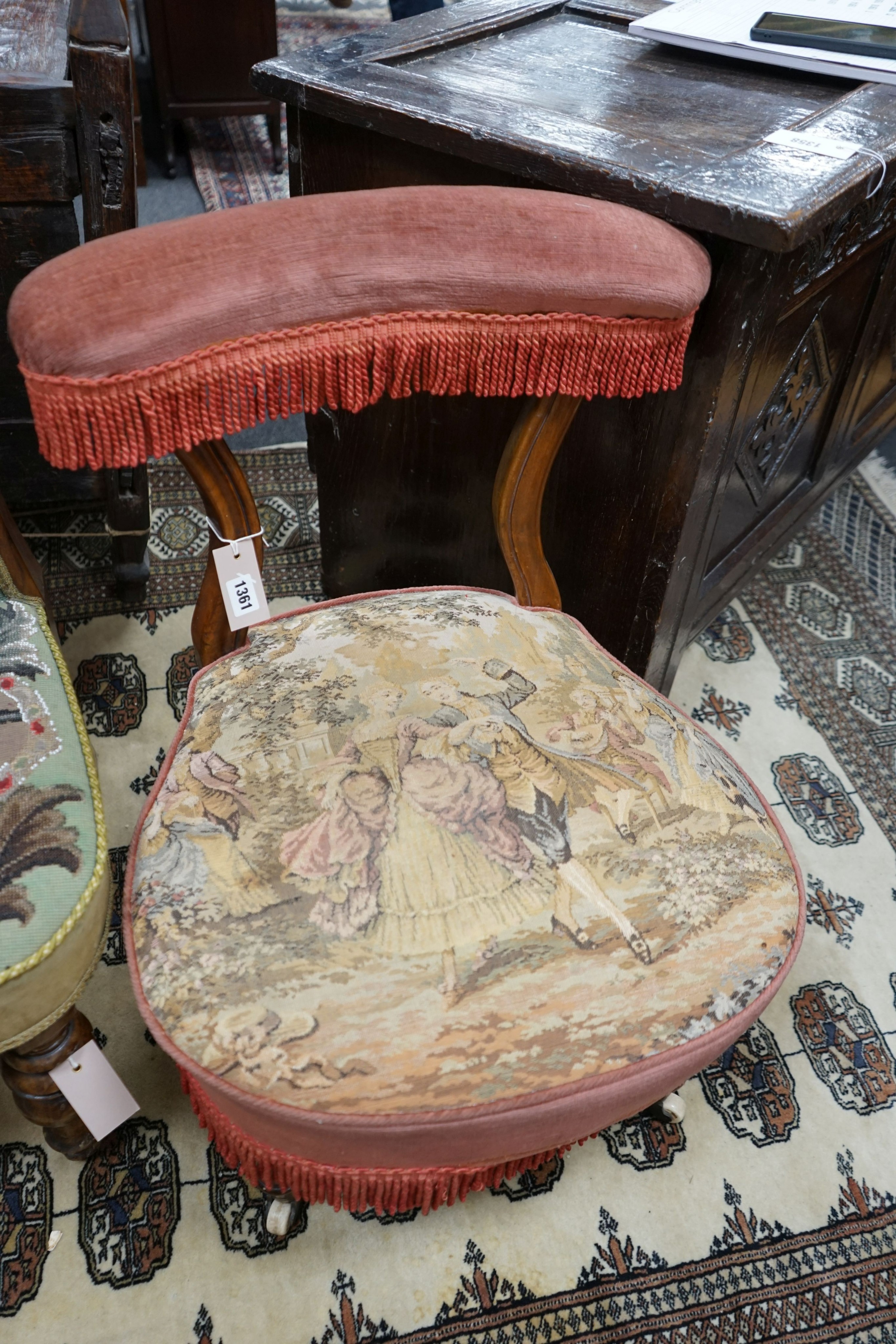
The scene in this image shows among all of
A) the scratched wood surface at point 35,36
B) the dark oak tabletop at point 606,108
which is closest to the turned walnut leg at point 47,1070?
the dark oak tabletop at point 606,108

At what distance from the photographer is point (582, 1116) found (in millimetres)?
676

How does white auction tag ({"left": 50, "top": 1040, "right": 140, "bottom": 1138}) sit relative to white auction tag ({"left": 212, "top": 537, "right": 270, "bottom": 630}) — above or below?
below

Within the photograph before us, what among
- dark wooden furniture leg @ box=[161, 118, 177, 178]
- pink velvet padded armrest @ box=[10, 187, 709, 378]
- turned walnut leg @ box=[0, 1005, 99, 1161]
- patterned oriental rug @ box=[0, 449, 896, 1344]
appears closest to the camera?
pink velvet padded armrest @ box=[10, 187, 709, 378]

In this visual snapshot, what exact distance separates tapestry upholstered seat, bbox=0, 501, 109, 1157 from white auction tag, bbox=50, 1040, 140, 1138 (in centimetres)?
1

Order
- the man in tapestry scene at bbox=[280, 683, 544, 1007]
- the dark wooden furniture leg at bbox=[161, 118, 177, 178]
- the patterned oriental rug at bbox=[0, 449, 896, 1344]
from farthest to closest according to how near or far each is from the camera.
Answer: the dark wooden furniture leg at bbox=[161, 118, 177, 178], the patterned oriental rug at bbox=[0, 449, 896, 1344], the man in tapestry scene at bbox=[280, 683, 544, 1007]

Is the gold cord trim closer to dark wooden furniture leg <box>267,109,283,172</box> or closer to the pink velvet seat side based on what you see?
the pink velvet seat side

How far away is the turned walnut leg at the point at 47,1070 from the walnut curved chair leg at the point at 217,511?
1.08 feet

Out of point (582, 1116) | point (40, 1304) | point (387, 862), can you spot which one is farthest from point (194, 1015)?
point (40, 1304)

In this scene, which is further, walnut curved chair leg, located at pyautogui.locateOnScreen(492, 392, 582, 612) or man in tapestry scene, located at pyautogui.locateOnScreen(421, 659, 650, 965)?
walnut curved chair leg, located at pyautogui.locateOnScreen(492, 392, 582, 612)

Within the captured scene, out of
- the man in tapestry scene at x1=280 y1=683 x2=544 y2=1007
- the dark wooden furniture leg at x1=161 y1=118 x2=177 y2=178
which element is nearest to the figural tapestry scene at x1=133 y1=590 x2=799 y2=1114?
the man in tapestry scene at x1=280 y1=683 x2=544 y2=1007

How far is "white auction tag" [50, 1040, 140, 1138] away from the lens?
0.83m

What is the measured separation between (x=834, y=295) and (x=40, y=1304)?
51.6 inches

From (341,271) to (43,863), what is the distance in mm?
457

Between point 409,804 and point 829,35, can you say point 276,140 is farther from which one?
point 409,804
